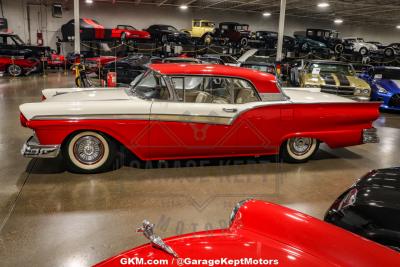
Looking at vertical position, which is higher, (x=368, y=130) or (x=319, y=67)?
(x=319, y=67)

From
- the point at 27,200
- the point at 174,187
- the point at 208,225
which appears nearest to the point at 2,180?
the point at 27,200

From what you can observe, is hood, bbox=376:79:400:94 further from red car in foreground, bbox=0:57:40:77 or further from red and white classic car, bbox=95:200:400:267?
red car in foreground, bbox=0:57:40:77

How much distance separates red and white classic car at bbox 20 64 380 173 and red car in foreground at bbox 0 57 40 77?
1301 cm

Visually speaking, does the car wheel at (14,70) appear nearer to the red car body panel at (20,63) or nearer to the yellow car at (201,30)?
the red car body panel at (20,63)

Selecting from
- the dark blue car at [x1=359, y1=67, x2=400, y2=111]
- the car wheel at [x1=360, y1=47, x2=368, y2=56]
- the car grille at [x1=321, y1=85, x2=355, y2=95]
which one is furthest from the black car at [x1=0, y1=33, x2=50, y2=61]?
the car wheel at [x1=360, y1=47, x2=368, y2=56]

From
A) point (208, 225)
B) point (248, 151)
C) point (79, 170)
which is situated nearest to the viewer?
point (208, 225)

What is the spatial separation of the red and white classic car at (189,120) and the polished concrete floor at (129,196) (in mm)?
298

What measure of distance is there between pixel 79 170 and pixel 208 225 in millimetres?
2009

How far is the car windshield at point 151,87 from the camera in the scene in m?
4.55

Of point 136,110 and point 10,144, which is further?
point 10,144

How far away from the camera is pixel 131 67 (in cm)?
1334

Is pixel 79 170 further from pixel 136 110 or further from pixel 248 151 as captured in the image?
pixel 248 151

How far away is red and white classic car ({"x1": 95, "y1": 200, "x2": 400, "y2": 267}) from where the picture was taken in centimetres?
146

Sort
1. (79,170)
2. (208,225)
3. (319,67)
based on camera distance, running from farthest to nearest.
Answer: (319,67), (79,170), (208,225)
